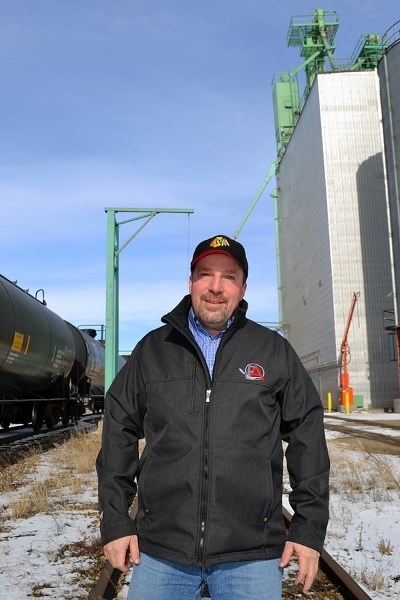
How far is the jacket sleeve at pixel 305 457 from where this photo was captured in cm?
216

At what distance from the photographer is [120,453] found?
90.4 inches

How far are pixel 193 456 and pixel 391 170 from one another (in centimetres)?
3801

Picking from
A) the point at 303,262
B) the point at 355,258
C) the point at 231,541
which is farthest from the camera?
the point at 303,262

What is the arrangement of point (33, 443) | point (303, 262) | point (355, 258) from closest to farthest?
point (33, 443) → point (355, 258) → point (303, 262)

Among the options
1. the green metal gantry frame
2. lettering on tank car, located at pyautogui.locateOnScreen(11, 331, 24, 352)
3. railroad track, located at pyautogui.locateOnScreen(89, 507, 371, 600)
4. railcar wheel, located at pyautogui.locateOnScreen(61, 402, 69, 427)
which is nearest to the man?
railroad track, located at pyautogui.locateOnScreen(89, 507, 371, 600)

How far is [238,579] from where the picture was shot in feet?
6.81

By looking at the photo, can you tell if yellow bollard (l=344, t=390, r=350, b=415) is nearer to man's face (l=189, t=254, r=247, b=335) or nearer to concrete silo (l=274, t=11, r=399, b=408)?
concrete silo (l=274, t=11, r=399, b=408)

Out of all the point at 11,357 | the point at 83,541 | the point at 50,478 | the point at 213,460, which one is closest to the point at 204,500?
the point at 213,460

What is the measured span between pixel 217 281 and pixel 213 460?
76cm

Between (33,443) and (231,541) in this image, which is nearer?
(231,541)

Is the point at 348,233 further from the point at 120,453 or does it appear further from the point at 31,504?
the point at 120,453

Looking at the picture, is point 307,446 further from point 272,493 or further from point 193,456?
point 193,456

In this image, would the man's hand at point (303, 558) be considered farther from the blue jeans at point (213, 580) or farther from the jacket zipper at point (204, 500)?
the jacket zipper at point (204, 500)

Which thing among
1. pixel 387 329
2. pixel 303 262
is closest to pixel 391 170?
pixel 387 329
